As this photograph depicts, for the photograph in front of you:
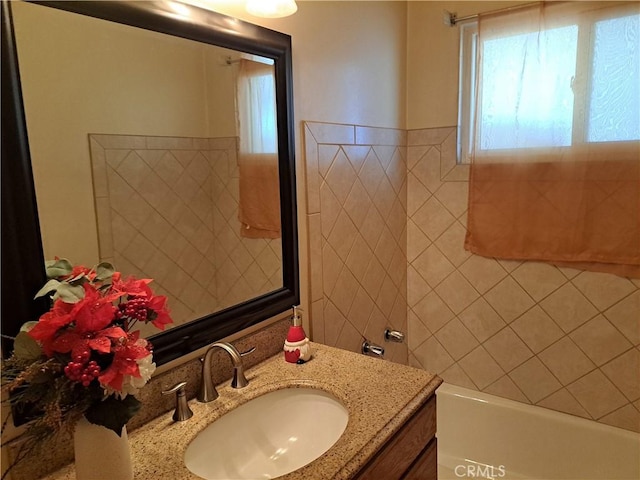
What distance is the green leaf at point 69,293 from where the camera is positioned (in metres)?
0.80

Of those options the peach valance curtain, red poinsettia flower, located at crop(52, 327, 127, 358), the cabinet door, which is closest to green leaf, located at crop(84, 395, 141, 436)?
red poinsettia flower, located at crop(52, 327, 127, 358)

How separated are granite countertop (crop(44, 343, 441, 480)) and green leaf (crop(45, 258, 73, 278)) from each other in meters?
0.41

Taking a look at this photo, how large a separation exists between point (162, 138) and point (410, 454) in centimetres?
105

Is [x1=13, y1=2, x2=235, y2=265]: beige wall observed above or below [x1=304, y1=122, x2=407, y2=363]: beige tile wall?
above

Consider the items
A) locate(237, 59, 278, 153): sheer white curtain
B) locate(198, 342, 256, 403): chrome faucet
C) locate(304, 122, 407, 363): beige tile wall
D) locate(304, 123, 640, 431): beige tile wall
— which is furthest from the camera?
locate(304, 123, 640, 431): beige tile wall

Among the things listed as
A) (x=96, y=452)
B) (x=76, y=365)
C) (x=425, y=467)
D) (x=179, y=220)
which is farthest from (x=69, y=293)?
(x=425, y=467)

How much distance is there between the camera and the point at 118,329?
2.52ft

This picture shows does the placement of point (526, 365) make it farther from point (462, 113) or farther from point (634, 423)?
point (462, 113)

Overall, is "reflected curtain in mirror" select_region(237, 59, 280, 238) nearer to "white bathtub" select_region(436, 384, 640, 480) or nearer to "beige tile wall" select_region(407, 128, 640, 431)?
"beige tile wall" select_region(407, 128, 640, 431)

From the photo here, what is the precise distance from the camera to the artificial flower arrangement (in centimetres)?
73

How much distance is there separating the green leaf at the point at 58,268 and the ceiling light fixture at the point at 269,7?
2.76 feet

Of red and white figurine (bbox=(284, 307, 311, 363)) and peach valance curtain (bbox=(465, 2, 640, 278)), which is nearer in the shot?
red and white figurine (bbox=(284, 307, 311, 363))

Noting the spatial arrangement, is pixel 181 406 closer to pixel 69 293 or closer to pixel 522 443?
pixel 69 293

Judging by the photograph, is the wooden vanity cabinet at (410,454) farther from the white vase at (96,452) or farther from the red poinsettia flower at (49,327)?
the red poinsettia flower at (49,327)
